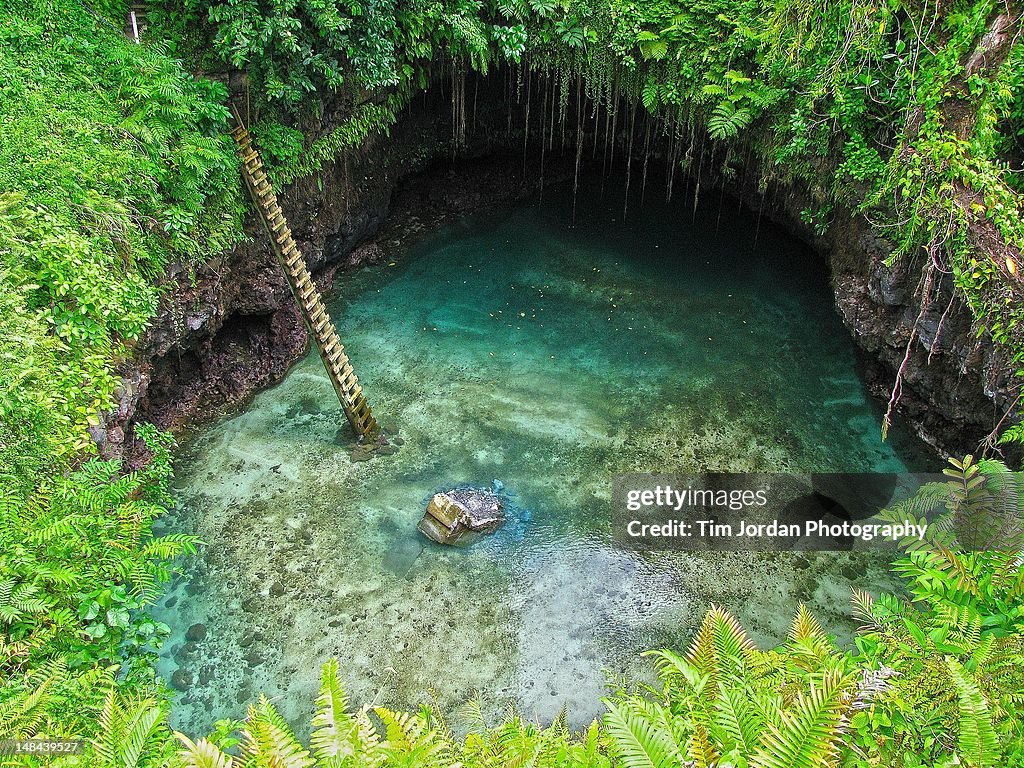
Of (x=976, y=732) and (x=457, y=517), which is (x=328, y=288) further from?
(x=976, y=732)

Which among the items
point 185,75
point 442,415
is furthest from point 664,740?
point 185,75

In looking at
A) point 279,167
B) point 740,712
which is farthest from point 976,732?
point 279,167

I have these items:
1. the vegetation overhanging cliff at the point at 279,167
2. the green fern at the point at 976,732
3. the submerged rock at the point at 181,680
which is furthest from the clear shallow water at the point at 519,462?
the green fern at the point at 976,732

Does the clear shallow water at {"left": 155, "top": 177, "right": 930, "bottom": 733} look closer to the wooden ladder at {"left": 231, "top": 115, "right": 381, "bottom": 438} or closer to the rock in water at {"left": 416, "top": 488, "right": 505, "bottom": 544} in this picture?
the rock in water at {"left": 416, "top": 488, "right": 505, "bottom": 544}

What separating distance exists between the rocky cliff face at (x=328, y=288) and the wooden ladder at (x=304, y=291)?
0.84 meters

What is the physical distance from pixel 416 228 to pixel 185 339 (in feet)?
16.3

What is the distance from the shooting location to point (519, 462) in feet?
25.5

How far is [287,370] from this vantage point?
8906mm

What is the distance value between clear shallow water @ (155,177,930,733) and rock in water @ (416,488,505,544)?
0.14m

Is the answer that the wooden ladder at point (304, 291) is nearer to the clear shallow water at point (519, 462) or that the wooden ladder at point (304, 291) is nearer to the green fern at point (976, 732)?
the clear shallow water at point (519, 462)

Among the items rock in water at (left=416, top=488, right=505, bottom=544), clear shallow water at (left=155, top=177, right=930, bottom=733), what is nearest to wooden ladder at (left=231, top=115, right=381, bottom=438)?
clear shallow water at (left=155, top=177, right=930, bottom=733)

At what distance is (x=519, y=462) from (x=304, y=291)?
3.14m

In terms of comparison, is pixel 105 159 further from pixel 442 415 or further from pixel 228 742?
pixel 228 742

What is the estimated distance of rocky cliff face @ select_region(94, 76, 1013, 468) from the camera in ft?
23.3
